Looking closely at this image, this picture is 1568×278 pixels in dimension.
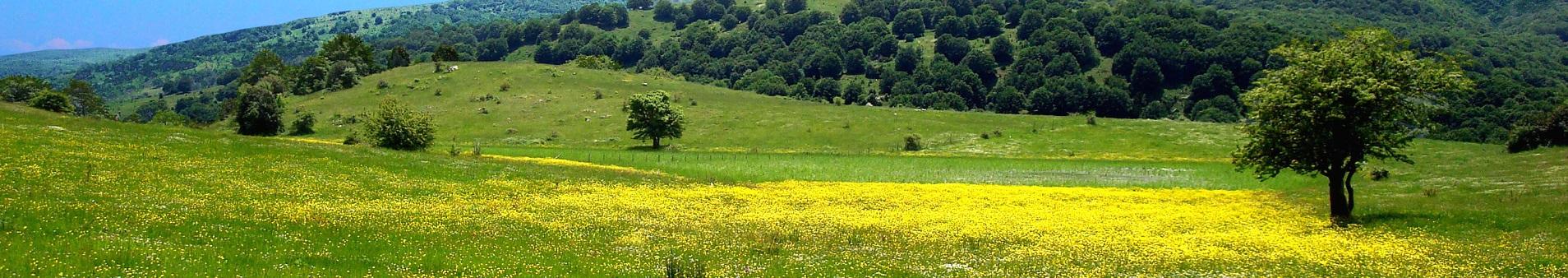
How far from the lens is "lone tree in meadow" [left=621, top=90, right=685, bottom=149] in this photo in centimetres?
8800

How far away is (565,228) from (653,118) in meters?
62.5

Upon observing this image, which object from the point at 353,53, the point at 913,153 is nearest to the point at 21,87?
the point at 353,53

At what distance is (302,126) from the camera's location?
103875 millimetres

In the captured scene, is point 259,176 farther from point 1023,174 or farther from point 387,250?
point 1023,174

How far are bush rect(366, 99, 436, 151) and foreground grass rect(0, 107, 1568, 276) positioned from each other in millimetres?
19284

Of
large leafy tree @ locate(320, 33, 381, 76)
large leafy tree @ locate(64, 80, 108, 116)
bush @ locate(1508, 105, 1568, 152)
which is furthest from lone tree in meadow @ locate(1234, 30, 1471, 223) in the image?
large leafy tree @ locate(64, 80, 108, 116)

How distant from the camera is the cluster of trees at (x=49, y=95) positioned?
78.1 metres

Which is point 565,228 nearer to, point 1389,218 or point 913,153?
point 1389,218

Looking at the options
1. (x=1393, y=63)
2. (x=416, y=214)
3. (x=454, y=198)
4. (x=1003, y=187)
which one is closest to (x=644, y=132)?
(x=1003, y=187)

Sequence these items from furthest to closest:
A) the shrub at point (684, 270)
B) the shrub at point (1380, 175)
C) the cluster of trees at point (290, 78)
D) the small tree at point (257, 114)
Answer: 1. the cluster of trees at point (290, 78)
2. the small tree at point (257, 114)
3. the shrub at point (1380, 175)
4. the shrub at point (684, 270)

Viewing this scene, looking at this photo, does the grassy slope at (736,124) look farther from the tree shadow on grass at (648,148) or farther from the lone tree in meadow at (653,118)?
the lone tree in meadow at (653,118)

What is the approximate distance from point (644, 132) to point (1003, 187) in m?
49.9

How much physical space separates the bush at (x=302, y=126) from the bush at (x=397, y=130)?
47.4 meters

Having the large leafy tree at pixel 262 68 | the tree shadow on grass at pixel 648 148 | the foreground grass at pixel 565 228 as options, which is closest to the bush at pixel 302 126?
the tree shadow on grass at pixel 648 148
